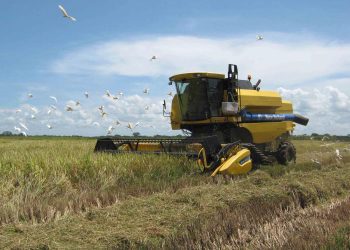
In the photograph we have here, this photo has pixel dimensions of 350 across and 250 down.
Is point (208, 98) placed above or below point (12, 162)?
above

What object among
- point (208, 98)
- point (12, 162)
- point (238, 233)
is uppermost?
point (208, 98)

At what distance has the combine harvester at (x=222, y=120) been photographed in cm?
1053

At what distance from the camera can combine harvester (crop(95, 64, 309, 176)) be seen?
1053 centimetres

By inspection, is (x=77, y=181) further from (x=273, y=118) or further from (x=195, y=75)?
(x=273, y=118)

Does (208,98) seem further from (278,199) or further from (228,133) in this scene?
(278,199)

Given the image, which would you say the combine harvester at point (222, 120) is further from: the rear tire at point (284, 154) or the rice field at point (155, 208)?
the rice field at point (155, 208)

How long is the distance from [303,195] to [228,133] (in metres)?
4.85

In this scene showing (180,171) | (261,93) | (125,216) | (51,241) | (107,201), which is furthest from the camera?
(261,93)

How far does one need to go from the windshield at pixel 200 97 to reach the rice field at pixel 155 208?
9.02 ft

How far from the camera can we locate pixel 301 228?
4180 mm

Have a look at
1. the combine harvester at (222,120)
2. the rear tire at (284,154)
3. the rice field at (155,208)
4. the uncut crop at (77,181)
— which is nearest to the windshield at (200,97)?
the combine harvester at (222,120)

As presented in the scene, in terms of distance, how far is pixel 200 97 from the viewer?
454 inches

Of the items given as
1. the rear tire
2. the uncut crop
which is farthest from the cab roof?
the uncut crop

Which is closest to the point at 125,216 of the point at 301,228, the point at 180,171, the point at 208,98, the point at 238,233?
the point at 238,233
